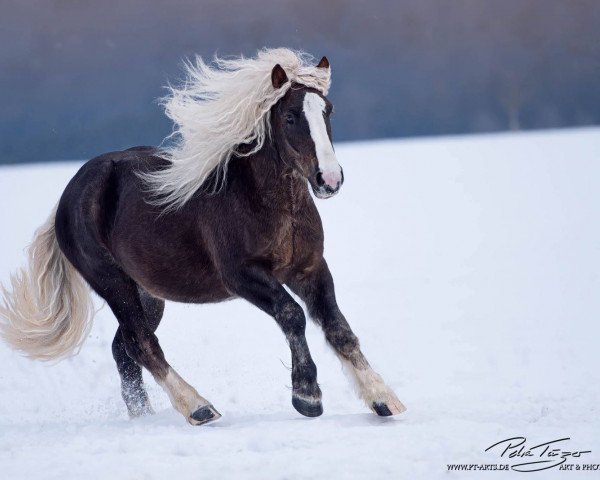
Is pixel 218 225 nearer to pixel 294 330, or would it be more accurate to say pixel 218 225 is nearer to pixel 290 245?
pixel 290 245

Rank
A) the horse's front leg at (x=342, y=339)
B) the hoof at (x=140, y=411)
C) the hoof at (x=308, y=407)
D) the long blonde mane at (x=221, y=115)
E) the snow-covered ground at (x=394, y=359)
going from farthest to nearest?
1. the hoof at (x=140, y=411)
2. the long blonde mane at (x=221, y=115)
3. the horse's front leg at (x=342, y=339)
4. the hoof at (x=308, y=407)
5. the snow-covered ground at (x=394, y=359)

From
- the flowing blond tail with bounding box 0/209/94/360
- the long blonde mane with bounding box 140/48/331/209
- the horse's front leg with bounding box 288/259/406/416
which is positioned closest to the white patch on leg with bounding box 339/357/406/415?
the horse's front leg with bounding box 288/259/406/416

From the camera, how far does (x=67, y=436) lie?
3826 millimetres

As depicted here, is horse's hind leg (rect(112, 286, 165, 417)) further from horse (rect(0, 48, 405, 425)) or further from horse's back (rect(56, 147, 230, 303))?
horse's back (rect(56, 147, 230, 303))

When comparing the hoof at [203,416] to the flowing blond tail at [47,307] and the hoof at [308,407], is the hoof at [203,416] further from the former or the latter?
the flowing blond tail at [47,307]

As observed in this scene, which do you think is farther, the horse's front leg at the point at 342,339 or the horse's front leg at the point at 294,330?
the horse's front leg at the point at 342,339

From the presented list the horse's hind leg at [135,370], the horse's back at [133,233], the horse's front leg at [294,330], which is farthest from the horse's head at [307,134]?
the horse's hind leg at [135,370]

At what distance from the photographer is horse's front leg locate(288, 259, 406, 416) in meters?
3.80

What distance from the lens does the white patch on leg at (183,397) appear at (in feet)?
13.1

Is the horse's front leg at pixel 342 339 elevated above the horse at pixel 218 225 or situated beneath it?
situated beneath

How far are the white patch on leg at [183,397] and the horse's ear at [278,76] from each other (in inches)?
52.4

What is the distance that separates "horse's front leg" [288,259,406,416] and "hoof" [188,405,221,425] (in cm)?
57

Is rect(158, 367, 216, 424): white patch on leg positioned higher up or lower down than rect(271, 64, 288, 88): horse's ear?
lower down

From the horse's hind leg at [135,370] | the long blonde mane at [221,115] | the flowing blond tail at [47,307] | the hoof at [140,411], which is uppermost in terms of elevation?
the long blonde mane at [221,115]
